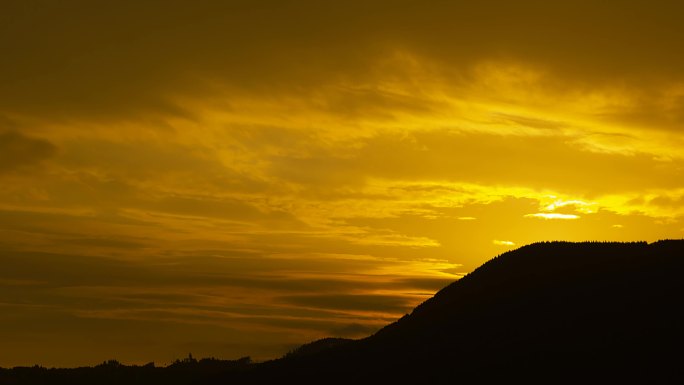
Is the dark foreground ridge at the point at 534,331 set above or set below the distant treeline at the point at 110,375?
above

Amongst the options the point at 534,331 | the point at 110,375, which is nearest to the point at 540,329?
the point at 534,331

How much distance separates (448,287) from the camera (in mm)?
70312

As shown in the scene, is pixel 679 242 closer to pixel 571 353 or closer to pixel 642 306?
pixel 642 306

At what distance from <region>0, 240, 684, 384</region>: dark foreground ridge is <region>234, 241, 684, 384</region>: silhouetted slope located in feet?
0.31

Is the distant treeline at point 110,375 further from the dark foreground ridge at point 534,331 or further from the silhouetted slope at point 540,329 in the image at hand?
the silhouetted slope at point 540,329

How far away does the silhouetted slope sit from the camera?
144 ft

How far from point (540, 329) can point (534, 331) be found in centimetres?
44

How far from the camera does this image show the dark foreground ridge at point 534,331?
4391 centimetres

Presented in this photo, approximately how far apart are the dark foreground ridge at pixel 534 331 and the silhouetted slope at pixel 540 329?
0.31ft

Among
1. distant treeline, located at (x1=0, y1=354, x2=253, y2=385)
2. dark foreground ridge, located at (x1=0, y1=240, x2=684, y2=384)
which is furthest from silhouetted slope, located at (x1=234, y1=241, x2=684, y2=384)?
distant treeline, located at (x1=0, y1=354, x2=253, y2=385)

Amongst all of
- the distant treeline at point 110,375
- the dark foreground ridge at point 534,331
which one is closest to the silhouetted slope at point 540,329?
the dark foreground ridge at point 534,331

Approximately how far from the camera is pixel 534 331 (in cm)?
5066

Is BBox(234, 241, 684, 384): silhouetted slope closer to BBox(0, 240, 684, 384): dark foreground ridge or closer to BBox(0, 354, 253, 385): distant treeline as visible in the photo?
BBox(0, 240, 684, 384): dark foreground ridge

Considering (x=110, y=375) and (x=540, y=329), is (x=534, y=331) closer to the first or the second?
(x=540, y=329)
